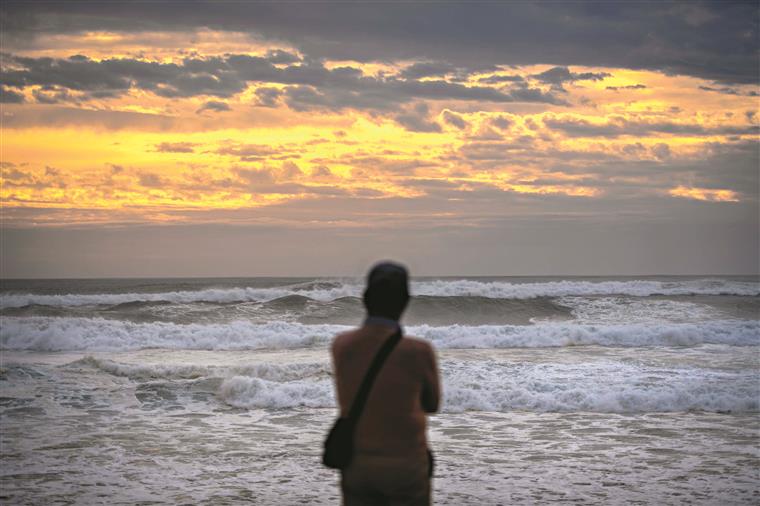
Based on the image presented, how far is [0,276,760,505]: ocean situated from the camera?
315 inches

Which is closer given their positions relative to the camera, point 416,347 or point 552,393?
point 416,347

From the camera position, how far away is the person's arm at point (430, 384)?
3191 millimetres

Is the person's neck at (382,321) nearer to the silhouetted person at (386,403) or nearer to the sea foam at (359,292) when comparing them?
the silhouetted person at (386,403)

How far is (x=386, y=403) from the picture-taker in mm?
3178

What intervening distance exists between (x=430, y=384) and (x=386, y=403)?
0.20 meters

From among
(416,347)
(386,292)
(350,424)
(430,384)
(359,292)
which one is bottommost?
(359,292)

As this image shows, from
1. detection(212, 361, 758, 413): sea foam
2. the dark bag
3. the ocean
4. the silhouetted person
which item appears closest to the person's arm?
the silhouetted person

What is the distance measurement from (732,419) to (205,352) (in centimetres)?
1454

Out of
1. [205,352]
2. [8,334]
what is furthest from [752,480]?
[8,334]

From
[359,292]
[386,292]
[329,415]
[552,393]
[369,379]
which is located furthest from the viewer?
[359,292]

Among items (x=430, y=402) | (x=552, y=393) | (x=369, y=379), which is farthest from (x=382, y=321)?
(x=552, y=393)

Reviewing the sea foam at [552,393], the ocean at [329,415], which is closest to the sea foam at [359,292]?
the ocean at [329,415]

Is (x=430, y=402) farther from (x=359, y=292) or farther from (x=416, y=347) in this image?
(x=359, y=292)

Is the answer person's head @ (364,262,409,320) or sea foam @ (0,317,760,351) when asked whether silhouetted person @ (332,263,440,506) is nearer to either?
person's head @ (364,262,409,320)
